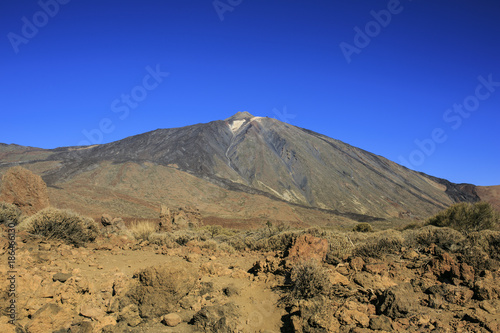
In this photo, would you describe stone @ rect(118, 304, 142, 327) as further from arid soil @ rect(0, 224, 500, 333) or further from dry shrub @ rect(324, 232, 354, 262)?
dry shrub @ rect(324, 232, 354, 262)

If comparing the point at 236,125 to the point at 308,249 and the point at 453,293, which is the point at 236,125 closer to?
the point at 308,249

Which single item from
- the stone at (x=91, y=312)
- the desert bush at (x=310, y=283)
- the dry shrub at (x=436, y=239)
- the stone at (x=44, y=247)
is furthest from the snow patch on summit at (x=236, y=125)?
the stone at (x=91, y=312)

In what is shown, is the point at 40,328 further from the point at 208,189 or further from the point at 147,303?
the point at 208,189

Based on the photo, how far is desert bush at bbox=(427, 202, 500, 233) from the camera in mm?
12883

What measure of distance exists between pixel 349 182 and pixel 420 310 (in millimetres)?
76595

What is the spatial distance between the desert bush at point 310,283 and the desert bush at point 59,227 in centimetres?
594

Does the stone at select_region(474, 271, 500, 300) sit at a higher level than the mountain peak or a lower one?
lower

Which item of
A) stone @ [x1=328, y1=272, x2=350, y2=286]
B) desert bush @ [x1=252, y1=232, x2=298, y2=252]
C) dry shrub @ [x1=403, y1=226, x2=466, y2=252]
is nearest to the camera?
Result: stone @ [x1=328, y1=272, x2=350, y2=286]

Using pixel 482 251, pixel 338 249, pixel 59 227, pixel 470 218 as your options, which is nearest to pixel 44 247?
pixel 59 227

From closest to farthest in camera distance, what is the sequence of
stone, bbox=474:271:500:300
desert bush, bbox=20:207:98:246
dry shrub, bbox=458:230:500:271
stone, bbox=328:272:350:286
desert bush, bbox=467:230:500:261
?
stone, bbox=474:271:500:300, stone, bbox=328:272:350:286, dry shrub, bbox=458:230:500:271, desert bush, bbox=467:230:500:261, desert bush, bbox=20:207:98:246

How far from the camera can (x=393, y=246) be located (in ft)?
22.9

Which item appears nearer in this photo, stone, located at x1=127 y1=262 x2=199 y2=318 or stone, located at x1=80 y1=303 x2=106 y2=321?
stone, located at x1=80 y1=303 x2=106 y2=321

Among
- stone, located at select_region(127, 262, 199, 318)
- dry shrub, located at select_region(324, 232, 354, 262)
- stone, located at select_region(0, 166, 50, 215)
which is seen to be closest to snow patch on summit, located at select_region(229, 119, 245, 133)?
stone, located at select_region(0, 166, 50, 215)

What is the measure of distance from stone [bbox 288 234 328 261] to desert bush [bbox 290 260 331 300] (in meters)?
1.22
